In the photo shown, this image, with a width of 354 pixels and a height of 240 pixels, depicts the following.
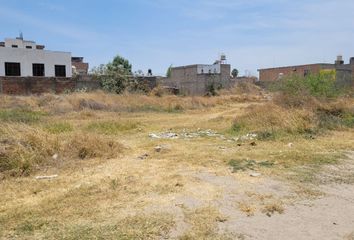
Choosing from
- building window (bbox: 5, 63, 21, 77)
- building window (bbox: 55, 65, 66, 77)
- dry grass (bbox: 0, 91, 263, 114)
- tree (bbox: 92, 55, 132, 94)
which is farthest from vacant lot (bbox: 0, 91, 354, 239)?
building window (bbox: 55, 65, 66, 77)

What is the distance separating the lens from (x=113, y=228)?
3961 mm

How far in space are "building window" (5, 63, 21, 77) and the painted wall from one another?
343 mm

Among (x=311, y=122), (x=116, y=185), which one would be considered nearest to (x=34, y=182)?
(x=116, y=185)

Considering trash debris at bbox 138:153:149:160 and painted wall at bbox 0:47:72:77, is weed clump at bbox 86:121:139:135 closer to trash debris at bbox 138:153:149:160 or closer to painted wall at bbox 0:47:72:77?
trash debris at bbox 138:153:149:160

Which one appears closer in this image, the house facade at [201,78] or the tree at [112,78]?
the tree at [112,78]

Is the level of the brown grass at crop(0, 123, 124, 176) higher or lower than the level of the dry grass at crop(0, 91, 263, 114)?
lower

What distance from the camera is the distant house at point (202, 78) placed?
3647cm

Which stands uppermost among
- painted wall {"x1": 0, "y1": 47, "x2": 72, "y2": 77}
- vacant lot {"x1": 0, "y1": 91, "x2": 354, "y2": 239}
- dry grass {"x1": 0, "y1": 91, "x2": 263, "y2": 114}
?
painted wall {"x1": 0, "y1": 47, "x2": 72, "y2": 77}

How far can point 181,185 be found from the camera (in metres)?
5.66

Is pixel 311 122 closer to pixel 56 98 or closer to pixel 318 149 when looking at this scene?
pixel 318 149

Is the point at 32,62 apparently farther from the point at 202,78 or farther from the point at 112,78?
the point at 202,78

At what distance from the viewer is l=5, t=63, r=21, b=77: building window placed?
32.3 meters

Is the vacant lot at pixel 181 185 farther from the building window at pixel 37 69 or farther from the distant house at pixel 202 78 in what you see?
the distant house at pixel 202 78

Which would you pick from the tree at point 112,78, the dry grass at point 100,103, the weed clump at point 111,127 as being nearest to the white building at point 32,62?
the tree at point 112,78
